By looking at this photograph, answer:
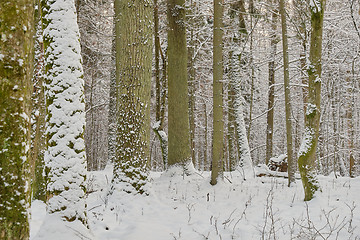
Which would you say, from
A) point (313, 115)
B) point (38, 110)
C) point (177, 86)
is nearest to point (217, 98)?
point (177, 86)

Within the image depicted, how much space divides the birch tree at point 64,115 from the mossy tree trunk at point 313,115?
4.54 m

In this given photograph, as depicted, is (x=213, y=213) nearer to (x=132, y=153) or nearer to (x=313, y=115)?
(x=132, y=153)

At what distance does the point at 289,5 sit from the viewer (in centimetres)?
996

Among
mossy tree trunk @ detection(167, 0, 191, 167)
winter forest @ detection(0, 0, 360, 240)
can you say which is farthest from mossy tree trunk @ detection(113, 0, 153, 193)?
mossy tree trunk @ detection(167, 0, 191, 167)

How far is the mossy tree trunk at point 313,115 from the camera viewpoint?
582 centimetres

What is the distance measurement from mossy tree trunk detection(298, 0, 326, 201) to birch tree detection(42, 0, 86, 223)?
14.9 feet

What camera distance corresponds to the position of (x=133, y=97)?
570 centimetres

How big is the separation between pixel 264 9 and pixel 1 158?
11614 millimetres

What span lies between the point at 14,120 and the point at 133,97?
11.8 ft

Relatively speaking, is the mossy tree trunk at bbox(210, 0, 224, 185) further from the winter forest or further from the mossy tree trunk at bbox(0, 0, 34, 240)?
the mossy tree trunk at bbox(0, 0, 34, 240)

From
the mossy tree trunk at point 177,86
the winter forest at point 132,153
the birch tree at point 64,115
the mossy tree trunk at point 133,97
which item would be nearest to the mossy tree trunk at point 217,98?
the winter forest at point 132,153

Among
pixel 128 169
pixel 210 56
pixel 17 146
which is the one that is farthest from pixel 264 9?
pixel 17 146

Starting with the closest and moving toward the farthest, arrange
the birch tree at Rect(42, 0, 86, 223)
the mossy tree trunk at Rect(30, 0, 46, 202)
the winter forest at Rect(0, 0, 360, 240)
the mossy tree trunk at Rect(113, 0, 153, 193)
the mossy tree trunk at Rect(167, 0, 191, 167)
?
the winter forest at Rect(0, 0, 360, 240) < the birch tree at Rect(42, 0, 86, 223) < the mossy tree trunk at Rect(30, 0, 46, 202) < the mossy tree trunk at Rect(113, 0, 153, 193) < the mossy tree trunk at Rect(167, 0, 191, 167)

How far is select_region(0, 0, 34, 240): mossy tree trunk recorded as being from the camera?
6.81 ft
